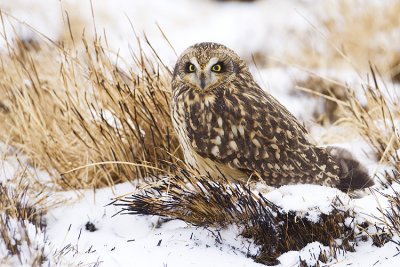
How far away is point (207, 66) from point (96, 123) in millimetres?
788

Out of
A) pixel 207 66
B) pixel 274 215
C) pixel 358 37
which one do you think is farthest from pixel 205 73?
pixel 358 37

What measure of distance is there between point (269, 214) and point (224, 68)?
2.33 ft

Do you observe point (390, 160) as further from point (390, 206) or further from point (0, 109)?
point (0, 109)

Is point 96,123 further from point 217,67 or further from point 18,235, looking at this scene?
point 18,235

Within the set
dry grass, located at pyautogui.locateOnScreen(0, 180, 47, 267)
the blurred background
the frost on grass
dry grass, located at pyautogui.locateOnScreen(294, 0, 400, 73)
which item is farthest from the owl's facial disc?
dry grass, located at pyautogui.locateOnScreen(294, 0, 400, 73)

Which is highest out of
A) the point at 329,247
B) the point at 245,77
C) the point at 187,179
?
the point at 245,77

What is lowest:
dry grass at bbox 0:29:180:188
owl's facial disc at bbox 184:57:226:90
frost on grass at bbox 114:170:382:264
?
frost on grass at bbox 114:170:382:264

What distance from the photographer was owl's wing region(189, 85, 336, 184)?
2.96 meters

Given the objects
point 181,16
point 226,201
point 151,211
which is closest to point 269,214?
point 226,201

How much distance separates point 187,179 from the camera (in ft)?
9.74

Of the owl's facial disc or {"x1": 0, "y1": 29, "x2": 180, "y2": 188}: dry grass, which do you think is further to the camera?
{"x1": 0, "y1": 29, "x2": 180, "y2": 188}: dry grass

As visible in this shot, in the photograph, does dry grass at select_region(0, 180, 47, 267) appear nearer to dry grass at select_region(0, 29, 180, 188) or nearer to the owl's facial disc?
dry grass at select_region(0, 29, 180, 188)

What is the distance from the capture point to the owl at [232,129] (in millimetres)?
2969

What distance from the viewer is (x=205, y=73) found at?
9.81ft
